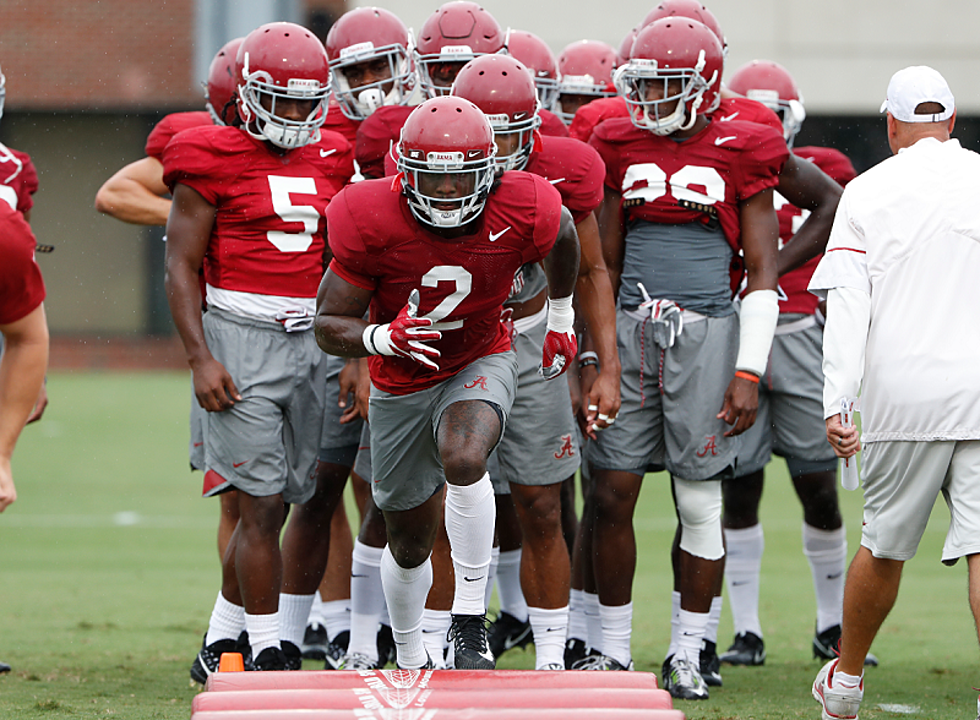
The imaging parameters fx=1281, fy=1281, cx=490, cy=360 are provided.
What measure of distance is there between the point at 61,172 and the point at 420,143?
16652 mm

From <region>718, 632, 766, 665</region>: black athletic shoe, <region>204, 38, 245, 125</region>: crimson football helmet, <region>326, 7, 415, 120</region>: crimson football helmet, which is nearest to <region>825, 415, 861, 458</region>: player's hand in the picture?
<region>718, 632, 766, 665</region>: black athletic shoe

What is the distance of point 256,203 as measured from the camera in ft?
14.4

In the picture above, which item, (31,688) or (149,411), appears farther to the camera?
(149,411)

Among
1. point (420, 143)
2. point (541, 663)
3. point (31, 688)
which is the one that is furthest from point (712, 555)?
point (31, 688)

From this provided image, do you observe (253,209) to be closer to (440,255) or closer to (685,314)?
(440,255)

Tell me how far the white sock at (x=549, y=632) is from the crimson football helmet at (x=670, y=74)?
1.76 metres

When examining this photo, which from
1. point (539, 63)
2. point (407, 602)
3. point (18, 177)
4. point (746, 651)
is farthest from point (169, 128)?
point (746, 651)

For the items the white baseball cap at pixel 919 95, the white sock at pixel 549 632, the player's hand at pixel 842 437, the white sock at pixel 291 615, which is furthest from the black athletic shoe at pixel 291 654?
the white baseball cap at pixel 919 95

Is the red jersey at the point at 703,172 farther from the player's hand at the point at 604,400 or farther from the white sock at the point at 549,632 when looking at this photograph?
the white sock at the point at 549,632

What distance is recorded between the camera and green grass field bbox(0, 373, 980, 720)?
4328 millimetres

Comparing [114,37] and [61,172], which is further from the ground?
[114,37]

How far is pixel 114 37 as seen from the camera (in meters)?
19.2

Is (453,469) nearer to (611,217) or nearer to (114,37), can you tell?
(611,217)

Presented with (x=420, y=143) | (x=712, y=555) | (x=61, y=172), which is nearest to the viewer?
(x=420, y=143)
